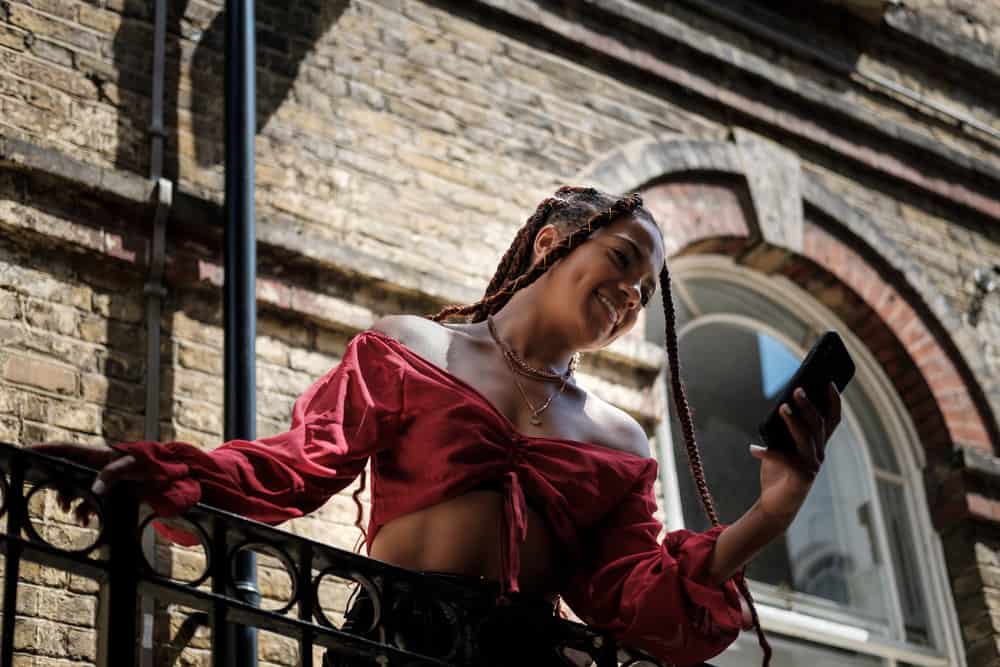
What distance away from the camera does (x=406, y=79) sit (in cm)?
729

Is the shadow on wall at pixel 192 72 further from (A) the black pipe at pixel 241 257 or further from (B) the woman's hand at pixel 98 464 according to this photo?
(B) the woman's hand at pixel 98 464

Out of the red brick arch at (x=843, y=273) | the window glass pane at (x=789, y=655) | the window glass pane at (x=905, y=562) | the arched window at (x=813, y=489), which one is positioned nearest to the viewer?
the window glass pane at (x=789, y=655)

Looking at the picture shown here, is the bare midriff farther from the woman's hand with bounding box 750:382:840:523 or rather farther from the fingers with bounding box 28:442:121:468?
the fingers with bounding box 28:442:121:468

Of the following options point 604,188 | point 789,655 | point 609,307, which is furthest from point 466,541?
point 604,188


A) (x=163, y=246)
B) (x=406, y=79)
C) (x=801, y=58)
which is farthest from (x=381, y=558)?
(x=801, y=58)

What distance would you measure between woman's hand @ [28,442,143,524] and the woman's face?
1.20 metres

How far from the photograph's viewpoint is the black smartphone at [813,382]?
3.50 m

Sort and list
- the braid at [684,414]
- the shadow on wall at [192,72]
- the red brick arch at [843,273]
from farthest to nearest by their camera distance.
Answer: the red brick arch at [843,273]
the shadow on wall at [192,72]
the braid at [684,414]

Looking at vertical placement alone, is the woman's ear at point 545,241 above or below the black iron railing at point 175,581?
above

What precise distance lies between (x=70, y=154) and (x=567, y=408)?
2.79 metres

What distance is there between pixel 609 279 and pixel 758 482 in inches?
151

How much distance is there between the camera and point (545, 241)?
4188 mm

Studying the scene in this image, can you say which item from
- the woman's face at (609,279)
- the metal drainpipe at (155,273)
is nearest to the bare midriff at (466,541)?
the woman's face at (609,279)

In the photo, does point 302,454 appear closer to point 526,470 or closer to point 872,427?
point 526,470
